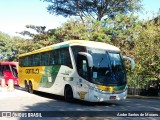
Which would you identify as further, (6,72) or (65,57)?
(6,72)

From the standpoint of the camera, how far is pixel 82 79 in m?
16.6

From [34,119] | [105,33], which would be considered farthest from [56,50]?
[105,33]

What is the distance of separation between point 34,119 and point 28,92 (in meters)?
13.5

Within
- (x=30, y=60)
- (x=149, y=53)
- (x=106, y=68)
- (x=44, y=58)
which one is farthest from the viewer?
(x=149, y=53)

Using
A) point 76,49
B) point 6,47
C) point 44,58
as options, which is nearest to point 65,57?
point 76,49

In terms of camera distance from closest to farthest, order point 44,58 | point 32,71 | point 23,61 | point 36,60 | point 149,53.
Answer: point 44,58
point 36,60
point 32,71
point 149,53
point 23,61

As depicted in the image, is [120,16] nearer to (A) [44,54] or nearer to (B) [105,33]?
(B) [105,33]

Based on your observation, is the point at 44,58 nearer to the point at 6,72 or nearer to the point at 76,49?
the point at 76,49

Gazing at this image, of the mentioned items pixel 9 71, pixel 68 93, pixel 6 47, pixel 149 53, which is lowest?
pixel 68 93

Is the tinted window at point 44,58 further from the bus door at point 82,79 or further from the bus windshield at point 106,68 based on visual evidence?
the bus windshield at point 106,68

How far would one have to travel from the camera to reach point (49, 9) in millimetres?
44281

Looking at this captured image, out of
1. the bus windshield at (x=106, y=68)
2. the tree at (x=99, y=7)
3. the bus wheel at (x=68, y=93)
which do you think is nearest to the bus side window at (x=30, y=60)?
the bus wheel at (x=68, y=93)

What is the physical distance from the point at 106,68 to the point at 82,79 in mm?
1332

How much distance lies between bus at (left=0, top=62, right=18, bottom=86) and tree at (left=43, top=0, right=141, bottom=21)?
1118 cm
